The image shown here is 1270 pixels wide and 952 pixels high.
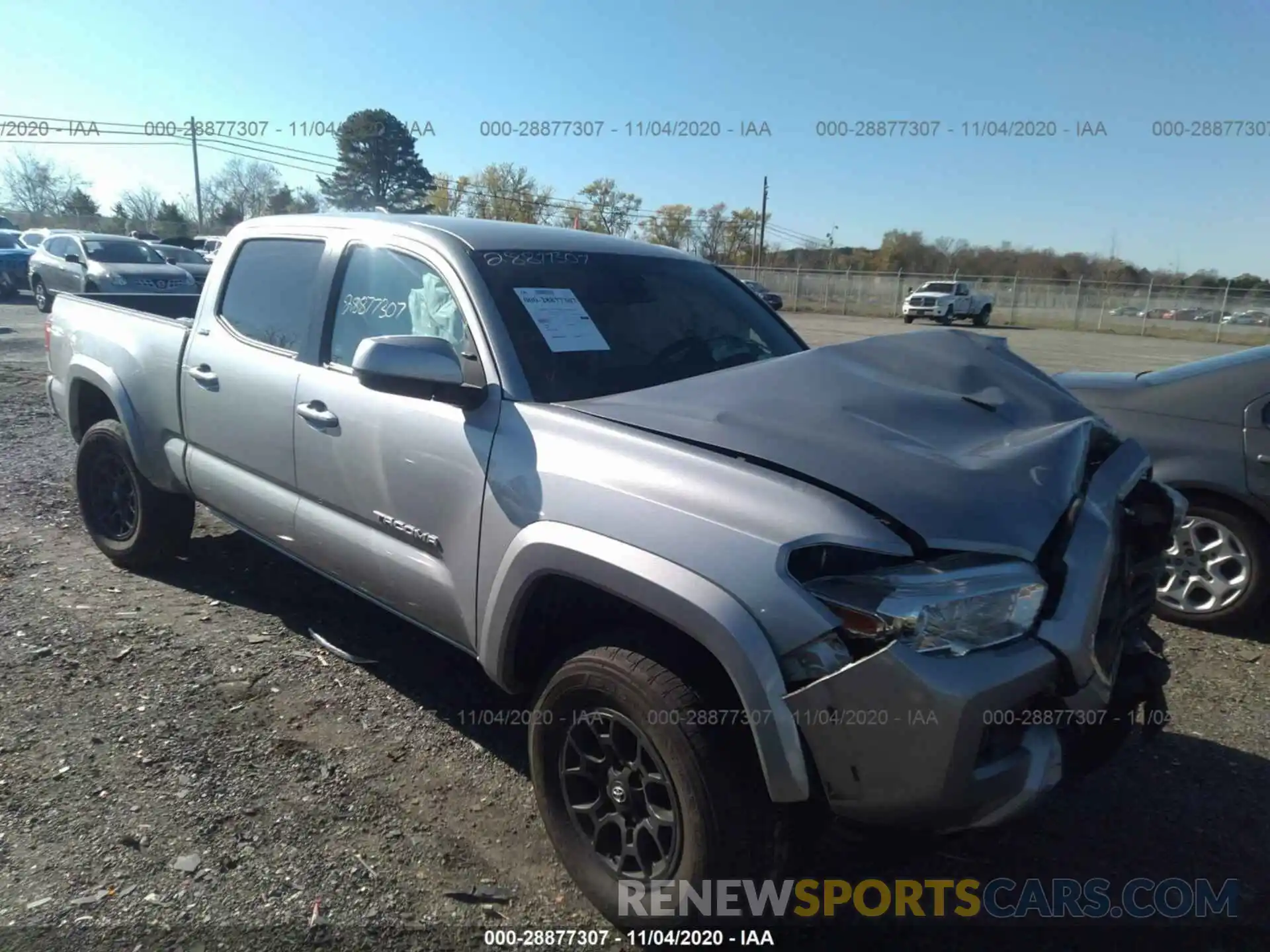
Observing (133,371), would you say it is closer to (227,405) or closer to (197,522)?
(227,405)

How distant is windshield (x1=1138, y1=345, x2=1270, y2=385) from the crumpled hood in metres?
1.98

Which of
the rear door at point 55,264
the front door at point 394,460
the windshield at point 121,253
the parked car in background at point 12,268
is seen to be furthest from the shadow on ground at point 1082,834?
the parked car in background at point 12,268

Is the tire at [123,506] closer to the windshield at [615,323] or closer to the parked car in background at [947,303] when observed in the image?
the windshield at [615,323]

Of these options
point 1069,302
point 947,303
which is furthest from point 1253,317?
point 947,303

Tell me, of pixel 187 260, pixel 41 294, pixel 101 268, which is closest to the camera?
pixel 101 268

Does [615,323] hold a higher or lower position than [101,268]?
higher

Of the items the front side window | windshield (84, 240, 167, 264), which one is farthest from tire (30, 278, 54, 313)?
the front side window

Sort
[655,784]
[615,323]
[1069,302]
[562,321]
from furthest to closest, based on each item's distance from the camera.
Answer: [1069,302], [615,323], [562,321], [655,784]

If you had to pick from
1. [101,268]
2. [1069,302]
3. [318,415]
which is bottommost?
[1069,302]

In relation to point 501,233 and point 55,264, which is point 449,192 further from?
point 501,233

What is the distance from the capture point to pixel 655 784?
2297 millimetres

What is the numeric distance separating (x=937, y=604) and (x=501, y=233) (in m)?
2.25

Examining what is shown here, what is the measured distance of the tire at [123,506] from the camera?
4660 mm

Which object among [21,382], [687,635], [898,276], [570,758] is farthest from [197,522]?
[898,276]
